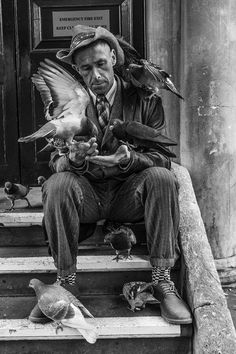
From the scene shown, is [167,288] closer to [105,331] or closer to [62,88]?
[105,331]

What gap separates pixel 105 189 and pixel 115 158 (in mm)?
309

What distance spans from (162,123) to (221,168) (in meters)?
1.35

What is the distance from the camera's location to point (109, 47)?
3.43m

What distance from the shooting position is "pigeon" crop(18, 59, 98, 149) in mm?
3210

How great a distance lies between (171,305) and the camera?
10.6ft

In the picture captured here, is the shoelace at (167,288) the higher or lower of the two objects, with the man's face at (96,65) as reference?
lower

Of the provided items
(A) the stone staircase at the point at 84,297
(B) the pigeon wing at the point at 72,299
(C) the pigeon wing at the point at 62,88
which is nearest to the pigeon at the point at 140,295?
(A) the stone staircase at the point at 84,297

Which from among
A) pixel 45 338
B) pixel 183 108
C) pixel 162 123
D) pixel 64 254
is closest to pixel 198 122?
pixel 183 108

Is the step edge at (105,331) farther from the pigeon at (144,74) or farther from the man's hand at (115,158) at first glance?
the pigeon at (144,74)

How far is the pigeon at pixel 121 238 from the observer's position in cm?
366

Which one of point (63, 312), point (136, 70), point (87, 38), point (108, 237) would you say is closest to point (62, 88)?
point (87, 38)

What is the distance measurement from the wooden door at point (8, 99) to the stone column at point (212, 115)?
172cm

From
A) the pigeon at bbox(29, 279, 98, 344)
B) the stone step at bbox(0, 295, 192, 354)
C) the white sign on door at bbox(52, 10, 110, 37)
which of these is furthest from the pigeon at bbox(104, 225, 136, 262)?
the white sign on door at bbox(52, 10, 110, 37)

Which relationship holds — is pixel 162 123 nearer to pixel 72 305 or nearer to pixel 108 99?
pixel 108 99
